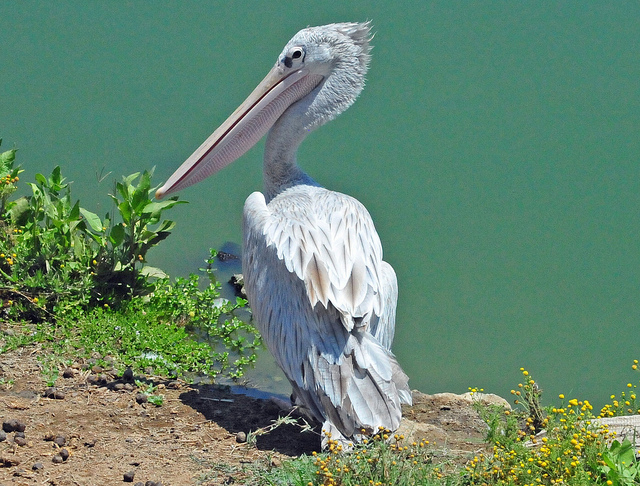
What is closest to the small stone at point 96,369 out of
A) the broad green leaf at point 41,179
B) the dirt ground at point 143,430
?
the dirt ground at point 143,430

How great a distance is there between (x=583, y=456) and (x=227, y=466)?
172 centimetres

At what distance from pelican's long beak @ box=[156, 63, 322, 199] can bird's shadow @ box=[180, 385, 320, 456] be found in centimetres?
137

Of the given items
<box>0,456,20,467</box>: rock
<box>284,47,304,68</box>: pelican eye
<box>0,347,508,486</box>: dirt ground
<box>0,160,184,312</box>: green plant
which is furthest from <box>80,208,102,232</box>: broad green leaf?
<box>0,456,20,467</box>: rock

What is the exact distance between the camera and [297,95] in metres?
5.75

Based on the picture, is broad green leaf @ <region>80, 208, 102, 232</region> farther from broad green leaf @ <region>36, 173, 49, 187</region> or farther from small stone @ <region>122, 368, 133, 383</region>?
small stone @ <region>122, 368, 133, 383</region>

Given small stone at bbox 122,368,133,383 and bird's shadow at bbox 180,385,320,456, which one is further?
small stone at bbox 122,368,133,383

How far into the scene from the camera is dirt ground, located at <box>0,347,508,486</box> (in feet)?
13.5

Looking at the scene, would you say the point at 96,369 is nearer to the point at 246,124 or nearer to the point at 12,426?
the point at 12,426

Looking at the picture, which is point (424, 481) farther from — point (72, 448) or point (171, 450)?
point (72, 448)

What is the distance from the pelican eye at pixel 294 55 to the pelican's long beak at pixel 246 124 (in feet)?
0.22

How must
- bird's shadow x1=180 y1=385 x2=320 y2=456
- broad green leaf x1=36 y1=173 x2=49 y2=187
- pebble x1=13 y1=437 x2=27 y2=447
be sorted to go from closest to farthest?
pebble x1=13 y1=437 x2=27 y2=447 → bird's shadow x1=180 y1=385 x2=320 y2=456 → broad green leaf x1=36 y1=173 x2=49 y2=187

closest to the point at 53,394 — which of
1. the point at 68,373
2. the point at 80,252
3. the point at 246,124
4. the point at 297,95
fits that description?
the point at 68,373

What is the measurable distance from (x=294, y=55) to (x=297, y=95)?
0.28 m

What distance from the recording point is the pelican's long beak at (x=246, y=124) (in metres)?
5.66
